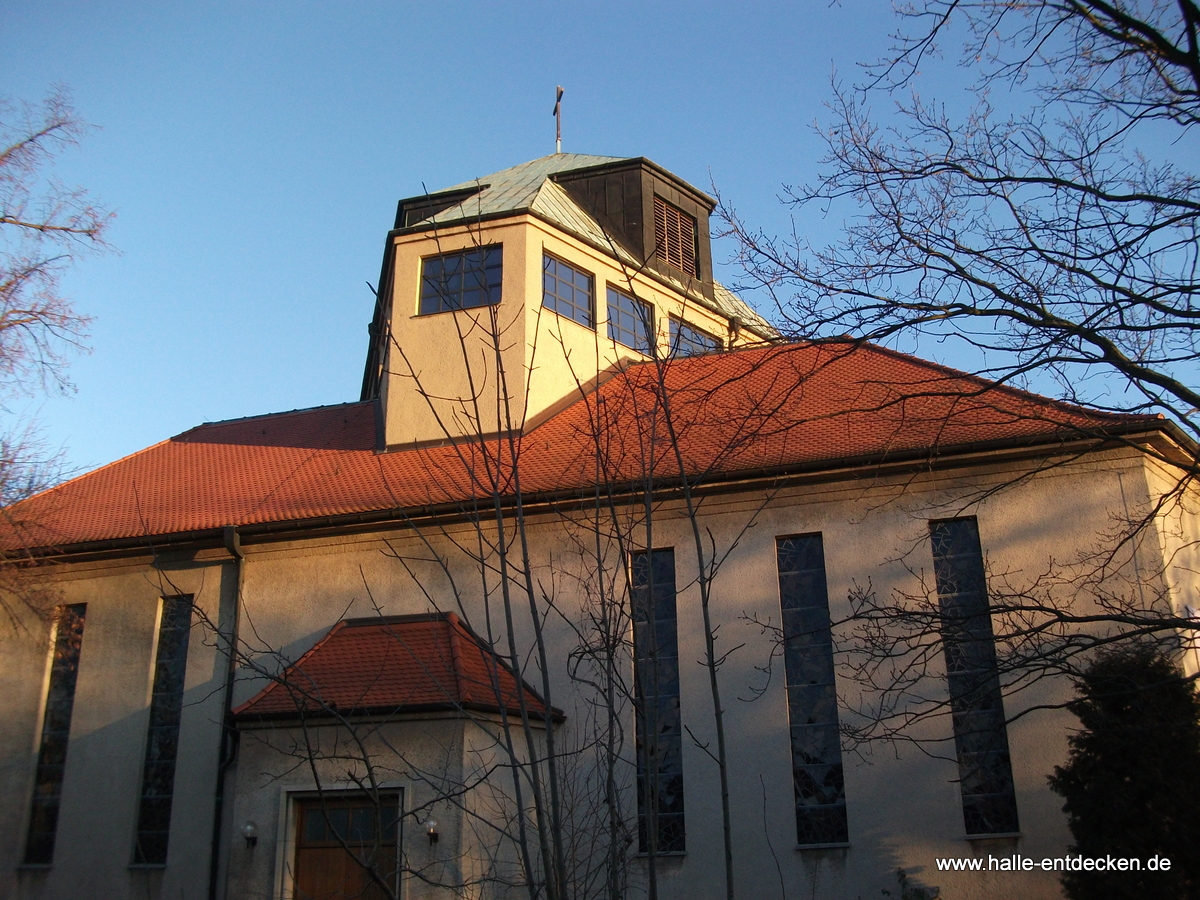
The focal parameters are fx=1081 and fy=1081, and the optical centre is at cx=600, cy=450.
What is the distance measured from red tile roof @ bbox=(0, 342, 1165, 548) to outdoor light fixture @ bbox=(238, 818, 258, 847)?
3.79 meters

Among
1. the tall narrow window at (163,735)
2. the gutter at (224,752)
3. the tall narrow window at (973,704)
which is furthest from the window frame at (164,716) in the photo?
the tall narrow window at (973,704)

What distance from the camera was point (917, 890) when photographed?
11.5m

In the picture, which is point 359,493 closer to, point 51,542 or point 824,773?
point 51,542

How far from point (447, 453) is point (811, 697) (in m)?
7.08

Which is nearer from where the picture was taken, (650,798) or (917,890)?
(650,798)

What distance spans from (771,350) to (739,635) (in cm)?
616

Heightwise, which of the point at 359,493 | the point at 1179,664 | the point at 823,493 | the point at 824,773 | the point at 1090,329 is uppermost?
the point at 359,493

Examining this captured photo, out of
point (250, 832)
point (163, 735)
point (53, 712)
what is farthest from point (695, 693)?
point (53, 712)

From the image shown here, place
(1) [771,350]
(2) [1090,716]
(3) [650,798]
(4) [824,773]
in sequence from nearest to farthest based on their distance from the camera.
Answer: (3) [650,798], (1) [771,350], (2) [1090,716], (4) [824,773]

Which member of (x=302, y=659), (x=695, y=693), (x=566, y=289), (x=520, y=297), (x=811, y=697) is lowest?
(x=811, y=697)

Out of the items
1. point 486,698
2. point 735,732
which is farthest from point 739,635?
point 486,698

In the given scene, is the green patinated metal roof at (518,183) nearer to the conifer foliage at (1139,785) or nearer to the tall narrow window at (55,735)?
the tall narrow window at (55,735)

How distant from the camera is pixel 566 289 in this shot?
18453 millimetres

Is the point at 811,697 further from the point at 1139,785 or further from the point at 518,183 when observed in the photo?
the point at 518,183
